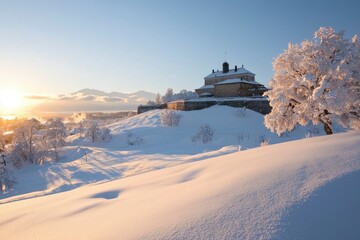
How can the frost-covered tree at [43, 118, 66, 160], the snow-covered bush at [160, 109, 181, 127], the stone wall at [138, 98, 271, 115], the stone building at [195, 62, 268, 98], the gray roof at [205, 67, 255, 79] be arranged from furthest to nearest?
the gray roof at [205, 67, 255, 79], the stone building at [195, 62, 268, 98], the stone wall at [138, 98, 271, 115], the snow-covered bush at [160, 109, 181, 127], the frost-covered tree at [43, 118, 66, 160]

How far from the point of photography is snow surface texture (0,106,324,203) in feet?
41.6

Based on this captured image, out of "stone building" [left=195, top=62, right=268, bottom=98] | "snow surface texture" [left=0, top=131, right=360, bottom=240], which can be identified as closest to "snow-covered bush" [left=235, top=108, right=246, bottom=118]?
"stone building" [left=195, top=62, right=268, bottom=98]

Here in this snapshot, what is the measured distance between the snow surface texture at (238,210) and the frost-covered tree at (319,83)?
Answer: 8.48 meters

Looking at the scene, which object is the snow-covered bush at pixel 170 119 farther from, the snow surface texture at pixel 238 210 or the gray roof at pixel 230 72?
the gray roof at pixel 230 72

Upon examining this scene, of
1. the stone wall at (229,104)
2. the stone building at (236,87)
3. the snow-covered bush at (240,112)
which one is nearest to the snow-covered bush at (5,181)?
the snow-covered bush at (240,112)

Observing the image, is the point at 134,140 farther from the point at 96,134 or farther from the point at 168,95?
the point at 168,95

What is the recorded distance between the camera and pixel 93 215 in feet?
11.7

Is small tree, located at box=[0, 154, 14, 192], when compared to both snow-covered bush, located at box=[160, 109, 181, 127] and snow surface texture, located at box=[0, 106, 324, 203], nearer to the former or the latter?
snow surface texture, located at box=[0, 106, 324, 203]

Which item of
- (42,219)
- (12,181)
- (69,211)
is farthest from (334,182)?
(12,181)

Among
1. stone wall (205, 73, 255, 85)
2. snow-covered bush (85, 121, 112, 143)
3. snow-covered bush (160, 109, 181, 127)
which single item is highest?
stone wall (205, 73, 255, 85)

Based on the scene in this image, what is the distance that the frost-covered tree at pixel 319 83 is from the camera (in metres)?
11.3

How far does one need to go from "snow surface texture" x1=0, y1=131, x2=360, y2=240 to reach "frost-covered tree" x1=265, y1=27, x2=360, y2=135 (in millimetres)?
8480

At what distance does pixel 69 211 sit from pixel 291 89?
12459 mm

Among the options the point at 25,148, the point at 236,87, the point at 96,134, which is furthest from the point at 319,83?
the point at 236,87
